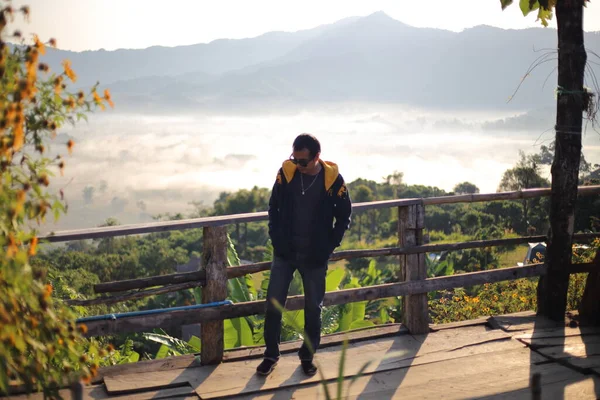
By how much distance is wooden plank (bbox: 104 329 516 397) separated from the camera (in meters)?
4.51

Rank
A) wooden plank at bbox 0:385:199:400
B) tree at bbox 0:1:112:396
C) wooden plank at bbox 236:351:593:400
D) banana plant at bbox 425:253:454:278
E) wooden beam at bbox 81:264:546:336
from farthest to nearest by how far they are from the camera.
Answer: banana plant at bbox 425:253:454:278
wooden beam at bbox 81:264:546:336
wooden plank at bbox 236:351:593:400
wooden plank at bbox 0:385:199:400
tree at bbox 0:1:112:396

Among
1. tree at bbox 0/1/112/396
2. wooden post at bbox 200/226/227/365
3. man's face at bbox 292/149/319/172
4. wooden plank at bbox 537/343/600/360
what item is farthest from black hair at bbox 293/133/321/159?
wooden plank at bbox 537/343/600/360

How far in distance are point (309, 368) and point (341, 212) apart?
103 cm

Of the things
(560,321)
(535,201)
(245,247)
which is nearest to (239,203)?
(245,247)

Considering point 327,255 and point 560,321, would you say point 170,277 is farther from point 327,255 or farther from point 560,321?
point 560,321

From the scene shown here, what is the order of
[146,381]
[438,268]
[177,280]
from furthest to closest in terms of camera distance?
1. [438,268]
2. [177,280]
3. [146,381]

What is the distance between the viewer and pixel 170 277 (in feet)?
15.5

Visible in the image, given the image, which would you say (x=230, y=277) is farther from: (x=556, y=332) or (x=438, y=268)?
(x=438, y=268)

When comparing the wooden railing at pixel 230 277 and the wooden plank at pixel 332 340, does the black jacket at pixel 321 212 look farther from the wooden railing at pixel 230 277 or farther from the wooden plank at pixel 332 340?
the wooden plank at pixel 332 340

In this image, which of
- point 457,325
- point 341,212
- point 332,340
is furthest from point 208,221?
point 457,325

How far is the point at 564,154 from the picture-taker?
5629mm

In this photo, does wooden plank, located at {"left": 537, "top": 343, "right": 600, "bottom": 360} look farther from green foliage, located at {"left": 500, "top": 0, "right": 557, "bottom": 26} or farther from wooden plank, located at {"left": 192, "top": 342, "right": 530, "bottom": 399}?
green foliage, located at {"left": 500, "top": 0, "right": 557, "bottom": 26}

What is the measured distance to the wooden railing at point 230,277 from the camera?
4.49 metres

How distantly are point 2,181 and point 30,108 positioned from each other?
377 millimetres
